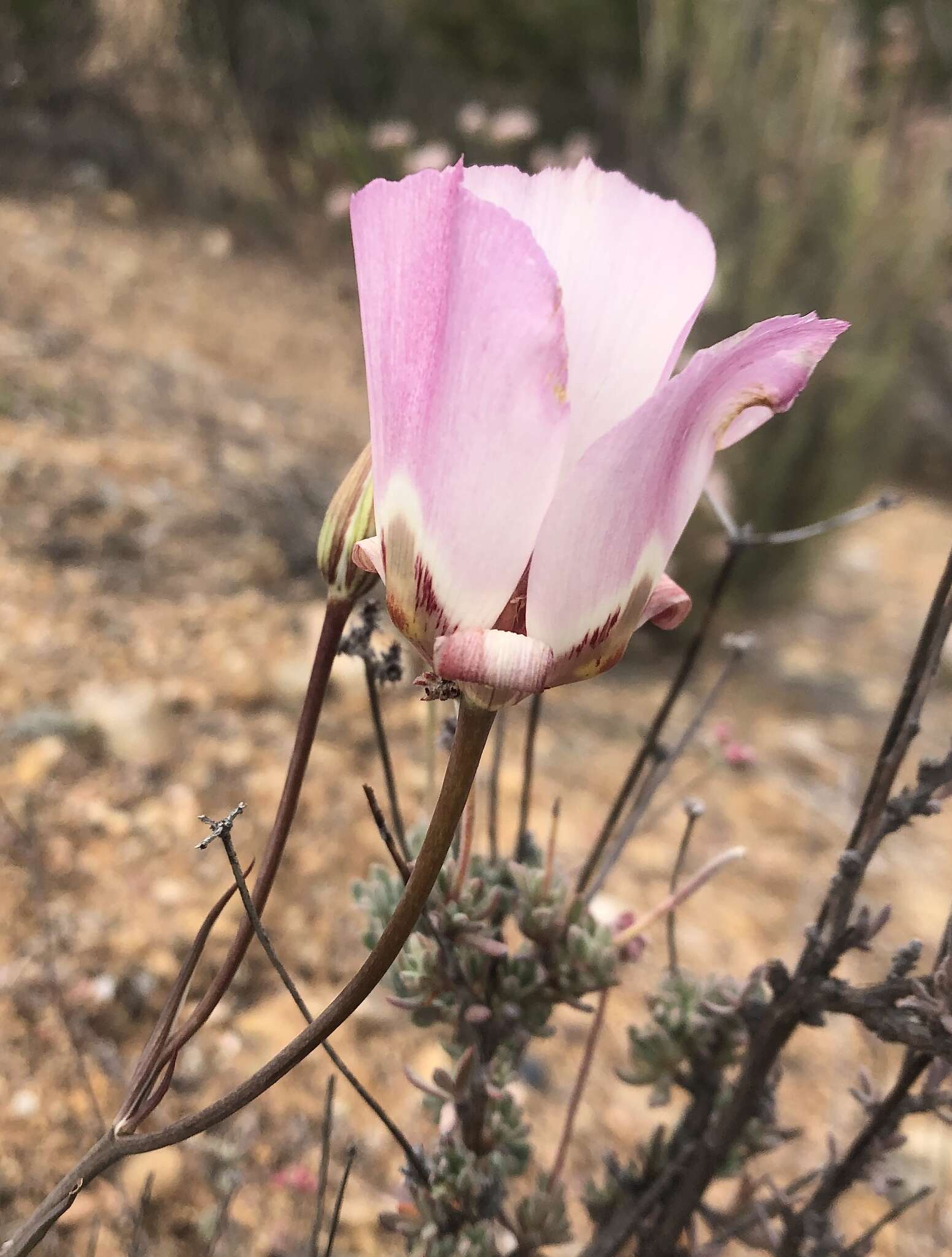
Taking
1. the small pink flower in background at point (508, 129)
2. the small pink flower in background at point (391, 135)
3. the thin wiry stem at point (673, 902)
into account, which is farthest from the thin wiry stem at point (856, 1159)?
the small pink flower in background at point (508, 129)

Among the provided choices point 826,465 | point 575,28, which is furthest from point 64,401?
point 575,28

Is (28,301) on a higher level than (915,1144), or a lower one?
higher

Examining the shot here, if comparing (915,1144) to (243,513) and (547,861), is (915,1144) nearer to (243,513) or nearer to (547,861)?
(547,861)

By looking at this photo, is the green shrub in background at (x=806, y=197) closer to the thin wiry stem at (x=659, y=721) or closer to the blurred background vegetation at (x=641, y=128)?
the blurred background vegetation at (x=641, y=128)

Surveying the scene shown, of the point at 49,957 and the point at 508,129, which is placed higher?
the point at 508,129

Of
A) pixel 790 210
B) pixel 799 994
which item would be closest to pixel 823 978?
pixel 799 994

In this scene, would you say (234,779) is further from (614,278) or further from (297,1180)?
(614,278)
